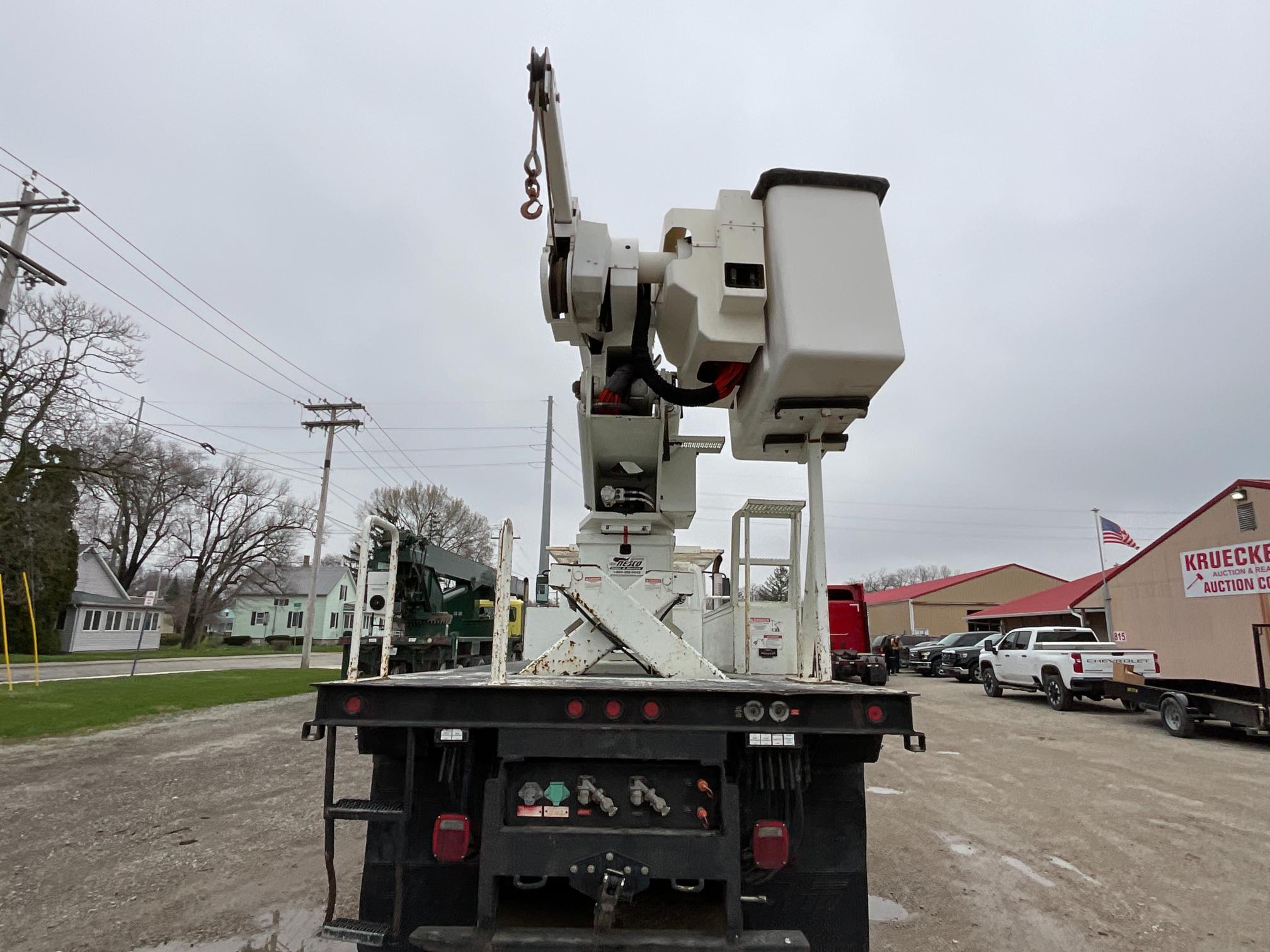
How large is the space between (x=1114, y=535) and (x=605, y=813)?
77.4ft

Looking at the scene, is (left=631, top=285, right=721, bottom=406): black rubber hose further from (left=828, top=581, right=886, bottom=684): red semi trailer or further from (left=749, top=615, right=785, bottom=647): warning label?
(left=828, top=581, right=886, bottom=684): red semi trailer

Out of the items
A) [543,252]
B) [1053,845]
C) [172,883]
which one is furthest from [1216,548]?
[172,883]

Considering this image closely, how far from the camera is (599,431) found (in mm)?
4738

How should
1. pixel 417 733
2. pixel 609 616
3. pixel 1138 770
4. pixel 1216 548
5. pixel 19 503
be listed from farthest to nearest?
1. pixel 19 503
2. pixel 1216 548
3. pixel 1138 770
4. pixel 609 616
5. pixel 417 733

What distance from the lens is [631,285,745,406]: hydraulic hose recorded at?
3949 millimetres

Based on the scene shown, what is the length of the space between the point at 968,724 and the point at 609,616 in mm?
12566

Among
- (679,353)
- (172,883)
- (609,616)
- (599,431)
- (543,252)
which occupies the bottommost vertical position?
(172,883)

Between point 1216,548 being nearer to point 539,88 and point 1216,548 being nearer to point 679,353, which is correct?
point 679,353

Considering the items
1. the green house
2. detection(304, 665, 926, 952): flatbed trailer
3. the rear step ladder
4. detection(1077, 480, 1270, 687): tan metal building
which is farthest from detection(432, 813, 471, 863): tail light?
the green house

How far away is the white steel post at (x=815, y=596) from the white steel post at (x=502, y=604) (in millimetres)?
1552

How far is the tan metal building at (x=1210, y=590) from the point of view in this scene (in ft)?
41.2

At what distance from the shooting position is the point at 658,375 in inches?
164

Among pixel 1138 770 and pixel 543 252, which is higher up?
pixel 543 252

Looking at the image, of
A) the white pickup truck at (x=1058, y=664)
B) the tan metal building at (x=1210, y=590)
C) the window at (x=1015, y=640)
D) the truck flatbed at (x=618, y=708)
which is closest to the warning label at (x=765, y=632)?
the truck flatbed at (x=618, y=708)
